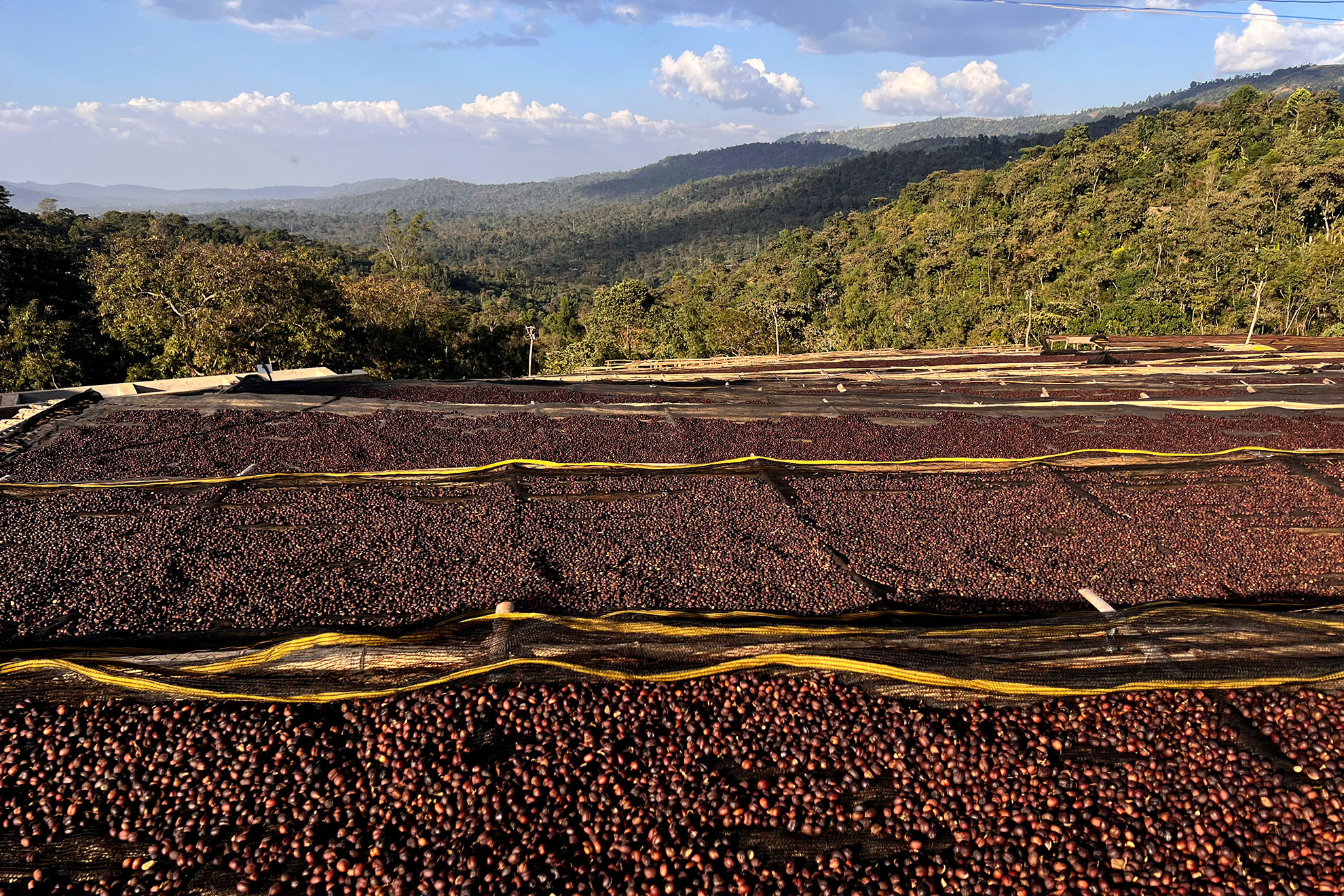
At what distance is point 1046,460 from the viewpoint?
6.52 m

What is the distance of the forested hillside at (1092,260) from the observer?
27.3m

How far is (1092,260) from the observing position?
3180cm

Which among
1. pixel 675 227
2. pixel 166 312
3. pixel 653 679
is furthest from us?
pixel 675 227

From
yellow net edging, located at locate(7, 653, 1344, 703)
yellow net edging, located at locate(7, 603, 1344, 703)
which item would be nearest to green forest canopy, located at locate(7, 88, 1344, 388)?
yellow net edging, located at locate(7, 653, 1344, 703)

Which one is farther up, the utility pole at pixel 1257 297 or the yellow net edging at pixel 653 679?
the utility pole at pixel 1257 297

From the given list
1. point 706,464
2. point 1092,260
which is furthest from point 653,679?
point 1092,260

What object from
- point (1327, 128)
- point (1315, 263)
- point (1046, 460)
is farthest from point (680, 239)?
point (1046, 460)

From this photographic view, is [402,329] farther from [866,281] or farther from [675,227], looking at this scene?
[675,227]

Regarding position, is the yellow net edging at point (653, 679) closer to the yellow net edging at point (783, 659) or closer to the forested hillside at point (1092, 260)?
the yellow net edging at point (783, 659)

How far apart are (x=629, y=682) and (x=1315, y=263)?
32730 millimetres

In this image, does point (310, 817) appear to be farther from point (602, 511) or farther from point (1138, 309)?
point (1138, 309)

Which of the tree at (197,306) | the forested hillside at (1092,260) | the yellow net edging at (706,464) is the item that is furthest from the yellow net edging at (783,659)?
the forested hillside at (1092,260)

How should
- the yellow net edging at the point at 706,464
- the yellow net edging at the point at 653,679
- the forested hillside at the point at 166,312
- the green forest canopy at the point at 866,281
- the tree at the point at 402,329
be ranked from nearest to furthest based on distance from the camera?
the yellow net edging at the point at 653,679 → the yellow net edging at the point at 706,464 → the forested hillside at the point at 166,312 → the green forest canopy at the point at 866,281 → the tree at the point at 402,329

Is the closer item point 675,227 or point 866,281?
point 866,281
